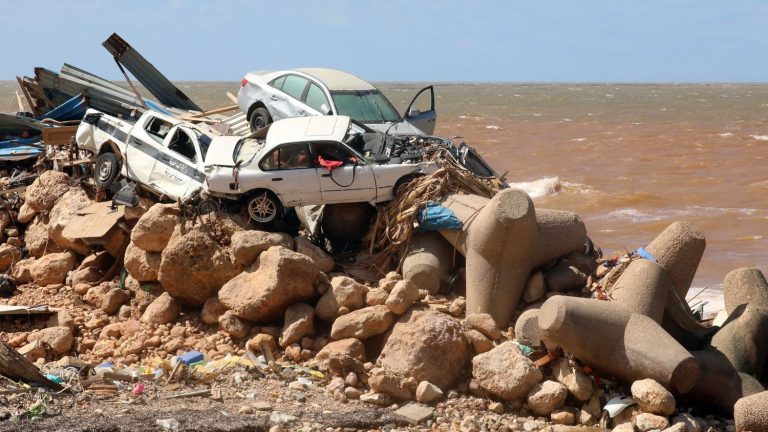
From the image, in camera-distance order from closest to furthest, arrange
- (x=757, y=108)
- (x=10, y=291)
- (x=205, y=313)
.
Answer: (x=205, y=313), (x=10, y=291), (x=757, y=108)

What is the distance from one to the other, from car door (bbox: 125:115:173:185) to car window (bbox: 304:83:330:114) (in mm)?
2413

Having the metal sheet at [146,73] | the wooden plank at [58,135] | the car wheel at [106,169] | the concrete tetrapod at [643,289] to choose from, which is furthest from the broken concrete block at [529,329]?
the metal sheet at [146,73]

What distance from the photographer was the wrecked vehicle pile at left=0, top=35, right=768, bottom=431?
868 cm

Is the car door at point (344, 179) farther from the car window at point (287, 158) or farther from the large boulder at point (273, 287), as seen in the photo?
the large boulder at point (273, 287)

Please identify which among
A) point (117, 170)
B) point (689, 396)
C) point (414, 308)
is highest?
point (117, 170)

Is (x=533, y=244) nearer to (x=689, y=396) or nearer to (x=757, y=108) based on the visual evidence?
(x=689, y=396)

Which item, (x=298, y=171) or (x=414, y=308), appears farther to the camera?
(x=298, y=171)

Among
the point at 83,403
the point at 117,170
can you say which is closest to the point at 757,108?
the point at 117,170

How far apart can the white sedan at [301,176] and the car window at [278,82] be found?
3.76 m

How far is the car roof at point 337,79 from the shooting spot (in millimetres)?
15188

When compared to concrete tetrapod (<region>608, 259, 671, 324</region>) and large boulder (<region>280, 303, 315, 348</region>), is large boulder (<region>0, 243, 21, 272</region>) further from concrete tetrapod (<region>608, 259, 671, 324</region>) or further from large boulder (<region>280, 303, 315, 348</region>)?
concrete tetrapod (<region>608, 259, 671, 324</region>)

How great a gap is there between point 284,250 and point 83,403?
2931 mm

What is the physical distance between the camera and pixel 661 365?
8.80 meters

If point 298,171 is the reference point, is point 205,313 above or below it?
below
